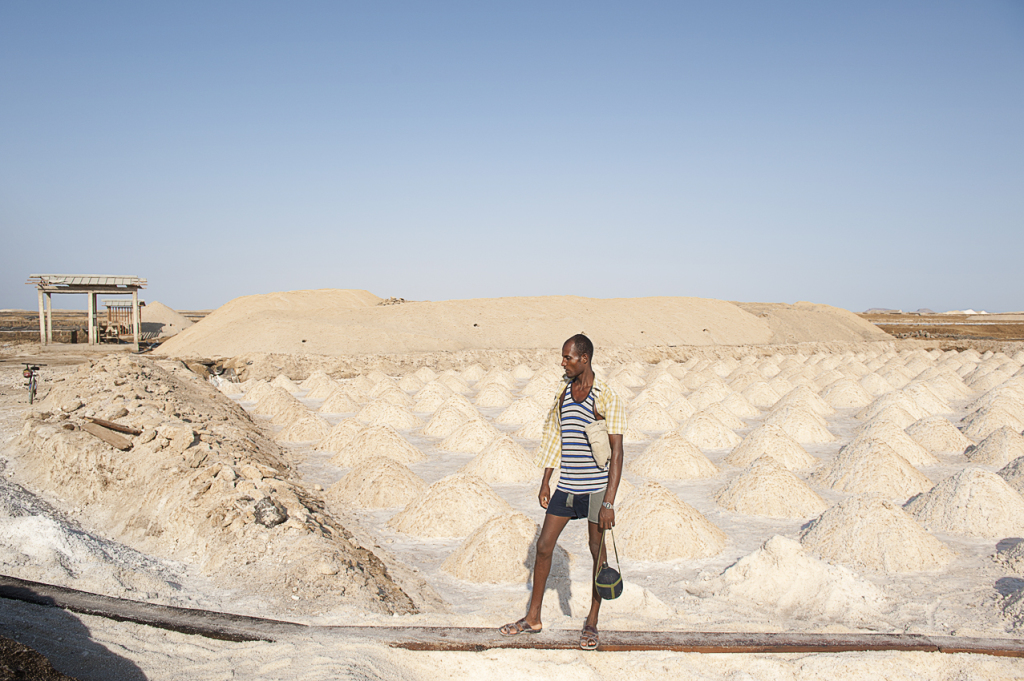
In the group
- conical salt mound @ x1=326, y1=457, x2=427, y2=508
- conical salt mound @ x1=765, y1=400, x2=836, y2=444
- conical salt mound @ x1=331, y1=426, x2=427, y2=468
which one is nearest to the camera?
conical salt mound @ x1=326, y1=457, x2=427, y2=508

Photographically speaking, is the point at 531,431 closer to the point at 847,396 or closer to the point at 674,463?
the point at 674,463

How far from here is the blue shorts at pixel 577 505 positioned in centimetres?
325

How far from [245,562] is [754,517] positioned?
507 cm

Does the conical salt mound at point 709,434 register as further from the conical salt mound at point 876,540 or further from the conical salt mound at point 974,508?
the conical salt mound at point 876,540

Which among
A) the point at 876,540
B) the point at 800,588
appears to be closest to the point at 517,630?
the point at 800,588

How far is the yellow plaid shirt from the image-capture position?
10.6ft

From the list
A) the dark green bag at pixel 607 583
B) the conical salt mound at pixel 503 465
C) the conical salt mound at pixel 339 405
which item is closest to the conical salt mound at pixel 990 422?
the conical salt mound at pixel 503 465

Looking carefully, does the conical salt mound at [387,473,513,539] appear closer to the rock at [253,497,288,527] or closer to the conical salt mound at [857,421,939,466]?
the rock at [253,497,288,527]

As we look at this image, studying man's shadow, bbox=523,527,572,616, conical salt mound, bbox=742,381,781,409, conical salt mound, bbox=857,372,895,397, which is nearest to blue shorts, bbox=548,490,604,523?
man's shadow, bbox=523,527,572,616

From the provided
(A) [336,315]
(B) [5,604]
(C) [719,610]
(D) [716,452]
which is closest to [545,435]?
(C) [719,610]

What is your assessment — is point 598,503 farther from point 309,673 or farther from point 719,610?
point 719,610

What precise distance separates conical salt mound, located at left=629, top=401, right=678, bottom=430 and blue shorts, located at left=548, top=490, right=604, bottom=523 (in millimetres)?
9313

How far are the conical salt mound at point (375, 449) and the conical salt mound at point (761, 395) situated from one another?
886cm

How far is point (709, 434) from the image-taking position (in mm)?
11188
